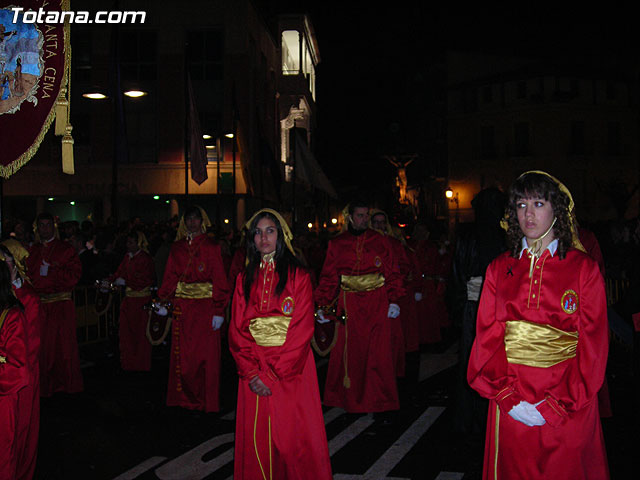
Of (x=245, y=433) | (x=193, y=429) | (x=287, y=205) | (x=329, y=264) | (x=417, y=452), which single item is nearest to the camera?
(x=245, y=433)

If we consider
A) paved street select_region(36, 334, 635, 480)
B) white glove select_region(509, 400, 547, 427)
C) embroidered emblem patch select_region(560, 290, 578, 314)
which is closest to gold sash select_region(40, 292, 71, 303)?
paved street select_region(36, 334, 635, 480)

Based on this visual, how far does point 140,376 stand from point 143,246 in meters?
2.00

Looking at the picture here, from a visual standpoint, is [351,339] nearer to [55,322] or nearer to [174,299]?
[174,299]

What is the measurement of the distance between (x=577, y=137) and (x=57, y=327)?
42450mm

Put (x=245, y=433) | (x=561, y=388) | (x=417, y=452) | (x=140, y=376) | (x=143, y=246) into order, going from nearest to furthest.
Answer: (x=561, y=388), (x=245, y=433), (x=417, y=452), (x=140, y=376), (x=143, y=246)

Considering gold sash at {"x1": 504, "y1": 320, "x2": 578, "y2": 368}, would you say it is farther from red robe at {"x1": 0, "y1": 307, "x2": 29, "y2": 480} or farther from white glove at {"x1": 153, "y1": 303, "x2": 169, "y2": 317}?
white glove at {"x1": 153, "y1": 303, "x2": 169, "y2": 317}

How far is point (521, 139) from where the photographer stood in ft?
151

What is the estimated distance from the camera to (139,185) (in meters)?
30.7

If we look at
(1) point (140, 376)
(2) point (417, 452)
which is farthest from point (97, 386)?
(2) point (417, 452)

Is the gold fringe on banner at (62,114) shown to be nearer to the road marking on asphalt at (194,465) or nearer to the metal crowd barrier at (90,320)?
the road marking on asphalt at (194,465)

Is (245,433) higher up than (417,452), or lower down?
higher up

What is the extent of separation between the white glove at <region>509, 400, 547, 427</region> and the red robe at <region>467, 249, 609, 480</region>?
3 centimetres

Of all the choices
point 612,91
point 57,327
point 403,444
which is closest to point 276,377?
point 403,444

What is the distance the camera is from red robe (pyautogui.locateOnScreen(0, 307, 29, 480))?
14.7 feet
